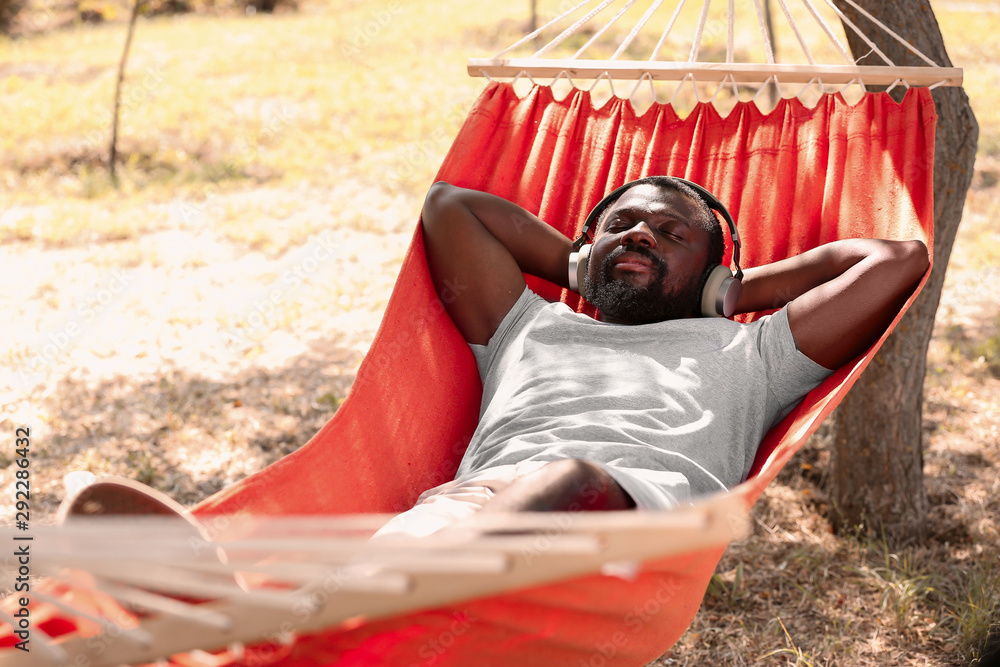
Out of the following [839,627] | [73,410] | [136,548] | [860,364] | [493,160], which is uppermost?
[493,160]

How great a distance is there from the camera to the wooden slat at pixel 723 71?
82.7 inches

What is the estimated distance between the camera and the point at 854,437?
2.43 metres

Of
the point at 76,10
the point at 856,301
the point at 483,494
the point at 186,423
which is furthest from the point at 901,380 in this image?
the point at 76,10

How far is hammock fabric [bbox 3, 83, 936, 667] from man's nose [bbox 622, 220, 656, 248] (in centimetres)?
33

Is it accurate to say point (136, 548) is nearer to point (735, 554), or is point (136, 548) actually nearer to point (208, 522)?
point (208, 522)

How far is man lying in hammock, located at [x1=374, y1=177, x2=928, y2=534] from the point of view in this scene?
1.61 meters

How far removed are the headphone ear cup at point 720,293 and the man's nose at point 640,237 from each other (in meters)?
0.16

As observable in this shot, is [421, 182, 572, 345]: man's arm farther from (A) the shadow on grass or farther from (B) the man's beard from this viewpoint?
(A) the shadow on grass

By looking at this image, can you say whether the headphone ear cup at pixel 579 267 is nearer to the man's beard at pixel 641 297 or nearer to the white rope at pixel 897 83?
the man's beard at pixel 641 297

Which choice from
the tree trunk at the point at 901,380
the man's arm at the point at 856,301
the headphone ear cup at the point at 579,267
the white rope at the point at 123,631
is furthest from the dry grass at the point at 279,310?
the white rope at the point at 123,631

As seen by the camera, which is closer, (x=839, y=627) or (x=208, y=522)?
(x=208, y=522)

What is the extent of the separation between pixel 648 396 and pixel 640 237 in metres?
0.40

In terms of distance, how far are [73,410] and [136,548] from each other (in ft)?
8.26

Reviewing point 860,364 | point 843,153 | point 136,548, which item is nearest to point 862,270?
point 860,364
